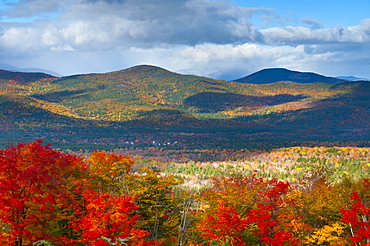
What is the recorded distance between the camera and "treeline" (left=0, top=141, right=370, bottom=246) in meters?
22.6

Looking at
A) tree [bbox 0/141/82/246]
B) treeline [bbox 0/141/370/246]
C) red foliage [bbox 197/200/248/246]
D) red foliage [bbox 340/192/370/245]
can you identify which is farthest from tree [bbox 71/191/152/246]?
red foliage [bbox 340/192/370/245]

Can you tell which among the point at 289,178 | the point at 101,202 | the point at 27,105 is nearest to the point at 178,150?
the point at 289,178

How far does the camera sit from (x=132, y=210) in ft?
85.1

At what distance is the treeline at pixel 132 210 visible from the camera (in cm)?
2261

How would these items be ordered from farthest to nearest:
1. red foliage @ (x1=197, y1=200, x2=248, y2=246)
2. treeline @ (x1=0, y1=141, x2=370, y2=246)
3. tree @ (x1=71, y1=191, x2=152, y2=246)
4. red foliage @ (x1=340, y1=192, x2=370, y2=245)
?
red foliage @ (x1=197, y1=200, x2=248, y2=246) → red foliage @ (x1=340, y1=192, x2=370, y2=245) → treeline @ (x1=0, y1=141, x2=370, y2=246) → tree @ (x1=71, y1=191, x2=152, y2=246)

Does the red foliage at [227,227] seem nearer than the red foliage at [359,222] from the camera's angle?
No

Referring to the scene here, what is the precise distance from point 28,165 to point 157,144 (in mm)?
126294

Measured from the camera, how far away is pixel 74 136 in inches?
6255

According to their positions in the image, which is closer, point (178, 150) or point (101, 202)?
point (101, 202)

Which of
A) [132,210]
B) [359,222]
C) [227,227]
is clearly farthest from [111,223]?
[359,222]

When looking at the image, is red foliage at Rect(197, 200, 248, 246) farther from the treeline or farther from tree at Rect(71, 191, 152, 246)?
tree at Rect(71, 191, 152, 246)

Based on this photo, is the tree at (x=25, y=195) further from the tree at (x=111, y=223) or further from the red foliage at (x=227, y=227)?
the red foliage at (x=227, y=227)

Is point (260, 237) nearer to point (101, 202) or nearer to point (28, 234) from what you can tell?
point (101, 202)

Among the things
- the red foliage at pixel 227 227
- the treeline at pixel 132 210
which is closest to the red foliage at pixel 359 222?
the treeline at pixel 132 210
